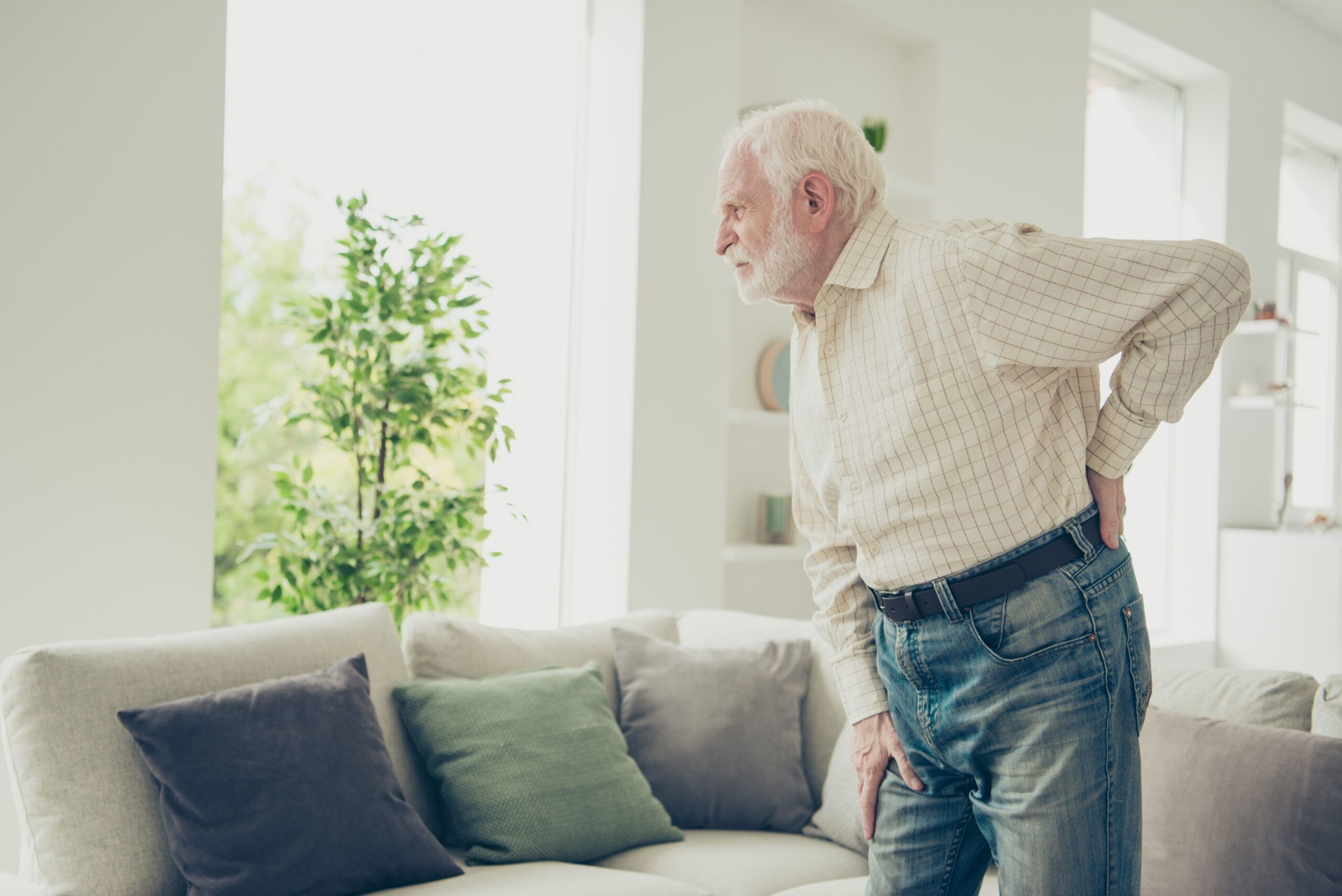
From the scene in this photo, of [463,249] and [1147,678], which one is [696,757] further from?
[463,249]

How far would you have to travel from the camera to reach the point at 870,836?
4.77ft

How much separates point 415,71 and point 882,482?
2.90m

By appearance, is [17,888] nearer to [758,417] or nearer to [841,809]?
[841,809]

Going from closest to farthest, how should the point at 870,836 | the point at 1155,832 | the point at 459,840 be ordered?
1. the point at 870,836
2. the point at 1155,832
3. the point at 459,840

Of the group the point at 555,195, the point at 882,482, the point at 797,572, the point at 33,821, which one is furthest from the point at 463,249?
the point at 882,482

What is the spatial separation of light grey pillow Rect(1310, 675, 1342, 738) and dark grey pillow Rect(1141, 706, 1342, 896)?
4.3 inches

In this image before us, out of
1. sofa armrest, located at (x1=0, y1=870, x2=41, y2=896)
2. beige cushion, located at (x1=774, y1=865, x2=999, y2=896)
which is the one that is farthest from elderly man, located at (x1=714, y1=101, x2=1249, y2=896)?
sofa armrest, located at (x1=0, y1=870, x2=41, y2=896)

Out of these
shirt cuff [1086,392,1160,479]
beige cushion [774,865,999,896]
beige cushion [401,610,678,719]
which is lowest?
beige cushion [774,865,999,896]

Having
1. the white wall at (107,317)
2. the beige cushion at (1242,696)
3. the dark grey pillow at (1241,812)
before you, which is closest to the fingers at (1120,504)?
the dark grey pillow at (1241,812)

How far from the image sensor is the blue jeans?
1.18 m

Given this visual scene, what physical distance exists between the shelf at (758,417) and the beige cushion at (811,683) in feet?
3.17

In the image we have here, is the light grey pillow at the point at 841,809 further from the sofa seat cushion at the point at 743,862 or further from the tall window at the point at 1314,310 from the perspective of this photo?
the tall window at the point at 1314,310

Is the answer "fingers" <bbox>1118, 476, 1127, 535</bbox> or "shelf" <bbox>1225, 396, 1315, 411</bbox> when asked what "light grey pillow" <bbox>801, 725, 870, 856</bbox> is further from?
"shelf" <bbox>1225, 396, 1315, 411</bbox>

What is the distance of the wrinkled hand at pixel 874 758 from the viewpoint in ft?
4.54
